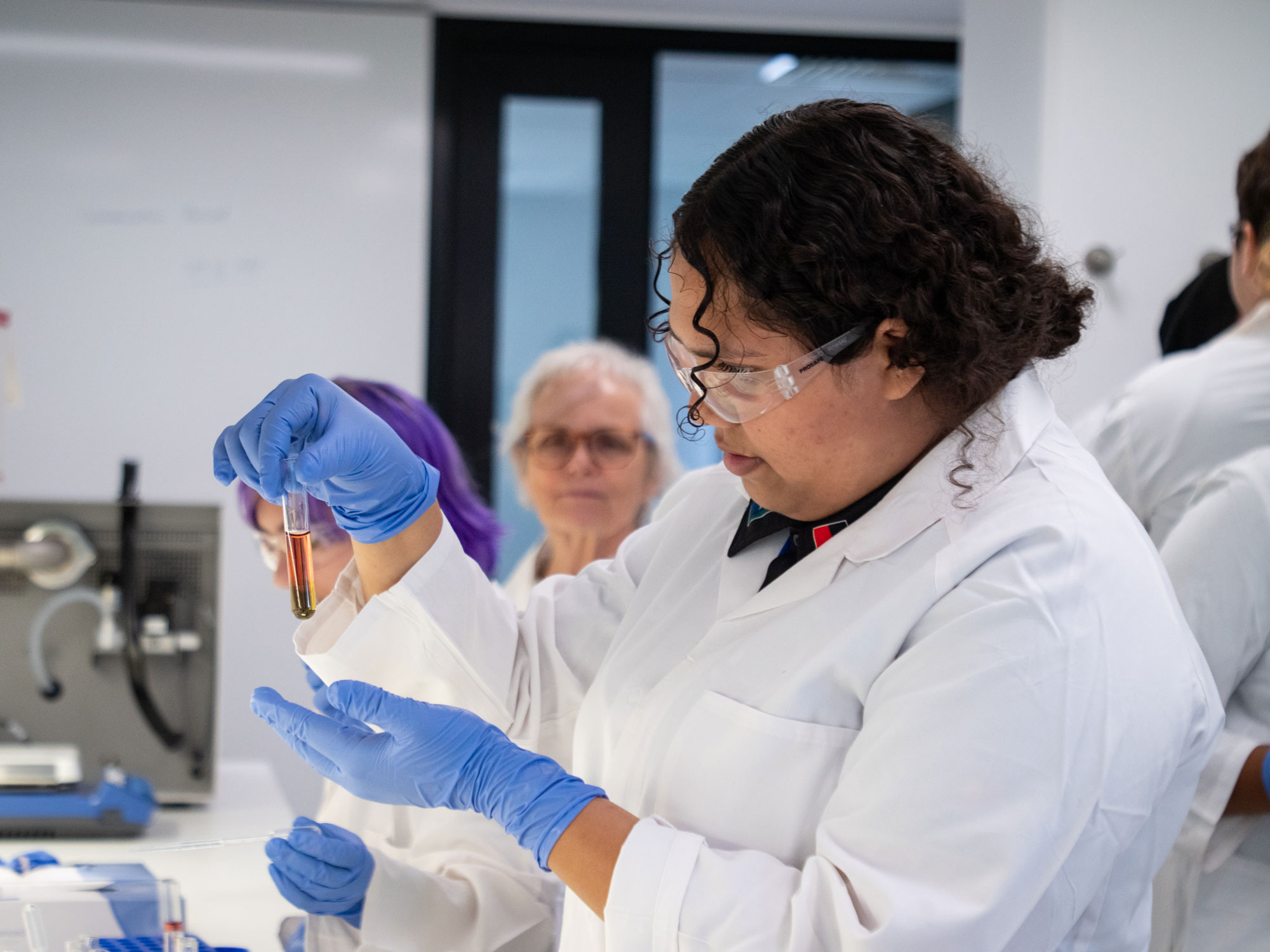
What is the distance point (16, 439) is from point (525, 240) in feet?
5.17

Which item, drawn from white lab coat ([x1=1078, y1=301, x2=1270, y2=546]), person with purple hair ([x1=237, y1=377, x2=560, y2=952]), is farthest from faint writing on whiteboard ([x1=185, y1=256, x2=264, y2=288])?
white lab coat ([x1=1078, y1=301, x2=1270, y2=546])

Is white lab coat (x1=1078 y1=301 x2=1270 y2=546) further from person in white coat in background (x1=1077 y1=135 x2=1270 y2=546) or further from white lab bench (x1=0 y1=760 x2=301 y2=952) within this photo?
white lab bench (x1=0 y1=760 x2=301 y2=952)

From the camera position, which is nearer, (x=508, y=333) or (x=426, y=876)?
(x=426, y=876)

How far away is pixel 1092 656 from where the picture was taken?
88 cm

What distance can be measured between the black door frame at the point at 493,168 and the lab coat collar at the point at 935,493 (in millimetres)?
2504

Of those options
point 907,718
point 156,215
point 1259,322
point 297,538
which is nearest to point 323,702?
point 297,538

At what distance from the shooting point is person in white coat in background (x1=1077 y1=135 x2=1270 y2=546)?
5.15 ft

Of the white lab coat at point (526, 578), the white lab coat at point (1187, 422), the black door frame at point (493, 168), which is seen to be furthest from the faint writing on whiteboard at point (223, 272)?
the white lab coat at point (1187, 422)

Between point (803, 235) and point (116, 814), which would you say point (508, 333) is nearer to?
point (116, 814)

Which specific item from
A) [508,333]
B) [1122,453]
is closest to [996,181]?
[1122,453]

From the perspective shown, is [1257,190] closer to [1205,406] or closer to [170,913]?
[1205,406]

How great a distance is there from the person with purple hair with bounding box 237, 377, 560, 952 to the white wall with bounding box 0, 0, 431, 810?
5.58 feet

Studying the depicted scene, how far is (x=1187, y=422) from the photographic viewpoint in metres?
1.62

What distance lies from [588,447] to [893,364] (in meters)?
1.39
